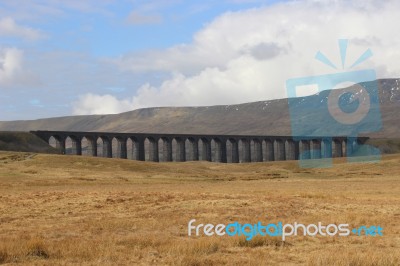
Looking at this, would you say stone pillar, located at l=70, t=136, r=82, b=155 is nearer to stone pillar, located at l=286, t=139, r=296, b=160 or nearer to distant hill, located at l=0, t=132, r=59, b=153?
distant hill, located at l=0, t=132, r=59, b=153

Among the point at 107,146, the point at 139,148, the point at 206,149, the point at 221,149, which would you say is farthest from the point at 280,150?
the point at 107,146

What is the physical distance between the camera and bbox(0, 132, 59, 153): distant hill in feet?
390

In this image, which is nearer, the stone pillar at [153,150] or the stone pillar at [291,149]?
the stone pillar at [153,150]

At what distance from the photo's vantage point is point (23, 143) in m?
121

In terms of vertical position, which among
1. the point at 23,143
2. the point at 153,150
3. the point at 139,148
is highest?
the point at 23,143

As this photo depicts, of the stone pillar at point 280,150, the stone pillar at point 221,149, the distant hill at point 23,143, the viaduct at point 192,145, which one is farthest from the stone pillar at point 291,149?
the distant hill at point 23,143

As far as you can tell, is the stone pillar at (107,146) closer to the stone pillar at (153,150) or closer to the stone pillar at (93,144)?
the stone pillar at (93,144)

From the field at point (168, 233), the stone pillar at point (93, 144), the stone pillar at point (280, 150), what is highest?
the stone pillar at point (93, 144)

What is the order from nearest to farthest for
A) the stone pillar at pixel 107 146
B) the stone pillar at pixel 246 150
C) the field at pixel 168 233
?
the field at pixel 168 233 → the stone pillar at pixel 107 146 → the stone pillar at pixel 246 150

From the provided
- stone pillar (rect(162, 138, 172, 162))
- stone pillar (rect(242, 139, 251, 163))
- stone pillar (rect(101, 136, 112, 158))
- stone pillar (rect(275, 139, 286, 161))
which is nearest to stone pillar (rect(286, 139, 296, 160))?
stone pillar (rect(275, 139, 286, 161))

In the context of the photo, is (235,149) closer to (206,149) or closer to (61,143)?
(206,149)

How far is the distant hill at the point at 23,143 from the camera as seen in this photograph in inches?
4680

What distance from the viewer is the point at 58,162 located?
8638 cm

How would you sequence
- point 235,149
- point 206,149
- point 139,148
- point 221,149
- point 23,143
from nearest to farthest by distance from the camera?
point 23,143, point 139,148, point 206,149, point 221,149, point 235,149
